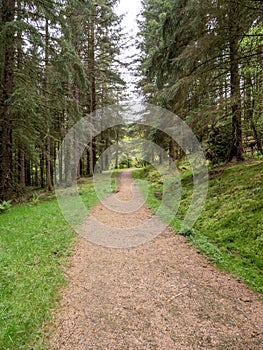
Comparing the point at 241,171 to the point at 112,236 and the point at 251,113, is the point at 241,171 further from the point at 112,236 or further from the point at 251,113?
the point at 112,236

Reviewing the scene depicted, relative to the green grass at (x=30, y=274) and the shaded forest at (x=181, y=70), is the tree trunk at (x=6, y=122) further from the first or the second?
the green grass at (x=30, y=274)

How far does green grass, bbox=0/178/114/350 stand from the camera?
2.40m

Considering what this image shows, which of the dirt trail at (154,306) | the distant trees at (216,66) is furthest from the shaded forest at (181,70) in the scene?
the dirt trail at (154,306)

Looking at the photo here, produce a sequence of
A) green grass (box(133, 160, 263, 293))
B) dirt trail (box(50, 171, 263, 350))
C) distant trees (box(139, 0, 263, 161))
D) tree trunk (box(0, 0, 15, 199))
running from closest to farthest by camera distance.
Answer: dirt trail (box(50, 171, 263, 350))
green grass (box(133, 160, 263, 293))
distant trees (box(139, 0, 263, 161))
tree trunk (box(0, 0, 15, 199))

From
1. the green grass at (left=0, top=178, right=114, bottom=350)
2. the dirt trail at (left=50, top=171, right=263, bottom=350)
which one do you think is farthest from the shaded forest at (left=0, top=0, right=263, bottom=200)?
the dirt trail at (left=50, top=171, right=263, bottom=350)

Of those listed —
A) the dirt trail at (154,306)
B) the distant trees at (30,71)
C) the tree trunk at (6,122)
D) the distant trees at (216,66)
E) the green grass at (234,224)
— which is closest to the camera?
the dirt trail at (154,306)

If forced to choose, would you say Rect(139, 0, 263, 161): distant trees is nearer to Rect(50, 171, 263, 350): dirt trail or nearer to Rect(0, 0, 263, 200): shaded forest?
Rect(0, 0, 263, 200): shaded forest

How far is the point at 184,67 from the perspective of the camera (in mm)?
7988

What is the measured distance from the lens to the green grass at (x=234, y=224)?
3.85 m

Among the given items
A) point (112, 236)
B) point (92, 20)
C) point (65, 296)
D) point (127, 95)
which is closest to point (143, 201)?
point (112, 236)

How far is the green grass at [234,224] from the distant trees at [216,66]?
5.61ft

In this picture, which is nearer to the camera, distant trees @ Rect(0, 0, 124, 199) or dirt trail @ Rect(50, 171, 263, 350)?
dirt trail @ Rect(50, 171, 263, 350)

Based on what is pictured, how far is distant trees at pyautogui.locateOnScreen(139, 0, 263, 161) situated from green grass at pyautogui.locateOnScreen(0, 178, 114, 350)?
551 cm

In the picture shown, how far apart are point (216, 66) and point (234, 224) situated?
496 centimetres
